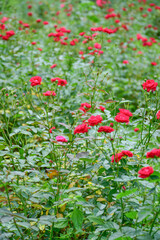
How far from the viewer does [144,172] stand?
4.08 ft

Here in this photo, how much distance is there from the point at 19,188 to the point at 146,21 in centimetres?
669

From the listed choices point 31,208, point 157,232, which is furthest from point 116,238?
point 31,208

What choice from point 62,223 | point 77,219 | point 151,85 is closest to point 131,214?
point 77,219

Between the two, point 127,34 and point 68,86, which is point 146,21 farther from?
point 68,86

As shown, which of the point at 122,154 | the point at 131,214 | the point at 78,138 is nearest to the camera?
the point at 131,214

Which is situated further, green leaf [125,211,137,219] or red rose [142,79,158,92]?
red rose [142,79,158,92]

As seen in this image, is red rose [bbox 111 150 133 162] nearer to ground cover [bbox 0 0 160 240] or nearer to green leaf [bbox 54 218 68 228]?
ground cover [bbox 0 0 160 240]

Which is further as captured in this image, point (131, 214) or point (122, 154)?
point (122, 154)

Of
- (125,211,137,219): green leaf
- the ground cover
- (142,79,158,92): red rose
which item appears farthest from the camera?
(142,79,158,92): red rose

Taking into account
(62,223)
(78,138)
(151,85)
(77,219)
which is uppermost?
(151,85)

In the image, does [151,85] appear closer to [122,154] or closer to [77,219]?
[122,154]

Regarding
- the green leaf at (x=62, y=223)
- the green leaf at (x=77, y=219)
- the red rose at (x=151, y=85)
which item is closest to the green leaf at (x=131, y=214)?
the green leaf at (x=77, y=219)

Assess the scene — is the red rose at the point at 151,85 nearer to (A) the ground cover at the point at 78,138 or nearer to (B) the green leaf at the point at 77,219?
(A) the ground cover at the point at 78,138

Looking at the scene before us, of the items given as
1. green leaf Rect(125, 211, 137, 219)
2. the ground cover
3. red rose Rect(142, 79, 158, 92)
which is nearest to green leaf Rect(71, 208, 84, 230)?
the ground cover
